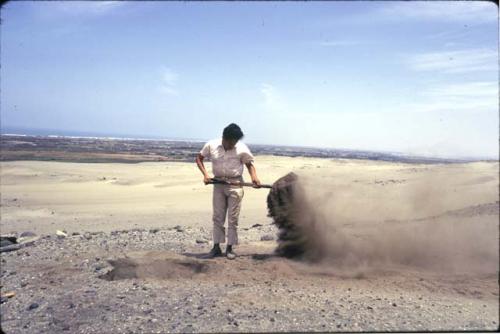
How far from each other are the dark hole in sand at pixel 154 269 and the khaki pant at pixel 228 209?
773 mm

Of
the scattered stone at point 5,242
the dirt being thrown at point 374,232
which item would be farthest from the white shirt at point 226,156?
the scattered stone at point 5,242

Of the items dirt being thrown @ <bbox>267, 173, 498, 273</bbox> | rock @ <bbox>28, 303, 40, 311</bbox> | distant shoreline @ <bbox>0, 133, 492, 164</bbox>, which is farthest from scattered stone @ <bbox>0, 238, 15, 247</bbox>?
distant shoreline @ <bbox>0, 133, 492, 164</bbox>

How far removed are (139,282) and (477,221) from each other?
15.8 ft

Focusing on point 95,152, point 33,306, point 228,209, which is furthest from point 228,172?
point 95,152

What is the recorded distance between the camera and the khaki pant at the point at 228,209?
6910 millimetres

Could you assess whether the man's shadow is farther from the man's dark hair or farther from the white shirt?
the man's dark hair

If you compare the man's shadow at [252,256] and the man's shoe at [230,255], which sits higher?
the man's shoe at [230,255]

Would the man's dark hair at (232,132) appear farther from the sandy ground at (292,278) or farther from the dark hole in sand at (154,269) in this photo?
the dark hole in sand at (154,269)

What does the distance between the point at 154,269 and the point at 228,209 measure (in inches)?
59.5

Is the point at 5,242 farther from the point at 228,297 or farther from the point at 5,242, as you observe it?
the point at 228,297

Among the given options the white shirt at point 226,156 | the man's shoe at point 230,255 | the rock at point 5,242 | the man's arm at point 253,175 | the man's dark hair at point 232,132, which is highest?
the man's dark hair at point 232,132

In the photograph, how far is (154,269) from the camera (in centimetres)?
613

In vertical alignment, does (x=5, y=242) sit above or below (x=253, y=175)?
below

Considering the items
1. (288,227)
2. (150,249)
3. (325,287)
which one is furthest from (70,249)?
(325,287)
